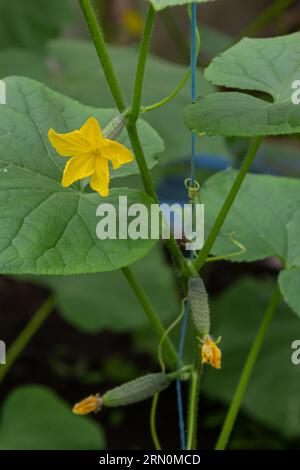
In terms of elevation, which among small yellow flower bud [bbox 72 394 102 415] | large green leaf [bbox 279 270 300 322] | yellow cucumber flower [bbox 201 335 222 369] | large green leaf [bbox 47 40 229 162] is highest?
large green leaf [bbox 47 40 229 162]

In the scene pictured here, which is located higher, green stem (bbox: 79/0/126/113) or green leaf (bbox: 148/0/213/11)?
green stem (bbox: 79/0/126/113)

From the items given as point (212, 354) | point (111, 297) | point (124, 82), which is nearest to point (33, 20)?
point (124, 82)

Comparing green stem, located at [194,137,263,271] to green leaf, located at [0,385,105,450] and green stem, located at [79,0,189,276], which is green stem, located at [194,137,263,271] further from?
green leaf, located at [0,385,105,450]

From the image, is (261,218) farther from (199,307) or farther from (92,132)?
(92,132)

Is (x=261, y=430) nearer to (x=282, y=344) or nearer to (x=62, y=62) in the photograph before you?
(x=282, y=344)

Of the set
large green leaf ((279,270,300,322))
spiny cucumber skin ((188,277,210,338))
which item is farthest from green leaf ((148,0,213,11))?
large green leaf ((279,270,300,322))

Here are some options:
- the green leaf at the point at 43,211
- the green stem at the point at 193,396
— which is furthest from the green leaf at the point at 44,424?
the green leaf at the point at 43,211

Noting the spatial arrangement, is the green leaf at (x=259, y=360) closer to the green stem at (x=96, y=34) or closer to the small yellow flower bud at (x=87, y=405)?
the small yellow flower bud at (x=87, y=405)
